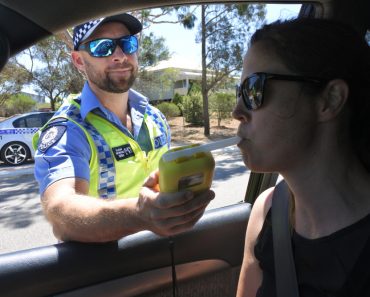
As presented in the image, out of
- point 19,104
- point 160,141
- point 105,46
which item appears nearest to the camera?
point 105,46

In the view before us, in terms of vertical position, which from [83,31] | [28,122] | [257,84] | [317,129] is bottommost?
[28,122]

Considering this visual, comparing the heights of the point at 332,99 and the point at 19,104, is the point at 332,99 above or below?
above

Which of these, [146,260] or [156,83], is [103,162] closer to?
[146,260]

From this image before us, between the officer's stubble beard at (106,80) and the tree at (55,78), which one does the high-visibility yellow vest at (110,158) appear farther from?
the tree at (55,78)

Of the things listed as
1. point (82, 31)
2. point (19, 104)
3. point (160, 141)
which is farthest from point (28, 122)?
point (19, 104)

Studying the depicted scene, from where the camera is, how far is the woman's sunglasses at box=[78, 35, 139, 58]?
6.78 ft

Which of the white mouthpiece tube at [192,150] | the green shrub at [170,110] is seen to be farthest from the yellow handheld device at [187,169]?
the green shrub at [170,110]

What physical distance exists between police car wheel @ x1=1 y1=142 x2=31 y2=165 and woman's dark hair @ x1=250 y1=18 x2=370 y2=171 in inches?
401

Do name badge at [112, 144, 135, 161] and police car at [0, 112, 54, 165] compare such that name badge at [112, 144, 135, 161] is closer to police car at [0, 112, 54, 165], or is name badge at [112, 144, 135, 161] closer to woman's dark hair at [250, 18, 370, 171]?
woman's dark hair at [250, 18, 370, 171]

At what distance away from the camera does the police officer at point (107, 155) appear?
1.37 meters

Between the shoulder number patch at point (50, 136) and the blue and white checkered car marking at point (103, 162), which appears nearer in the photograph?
the shoulder number patch at point (50, 136)

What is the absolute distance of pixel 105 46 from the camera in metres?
2.09

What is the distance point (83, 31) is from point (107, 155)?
577 mm

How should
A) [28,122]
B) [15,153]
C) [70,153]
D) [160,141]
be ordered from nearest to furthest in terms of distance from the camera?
[70,153] < [160,141] < [15,153] < [28,122]
